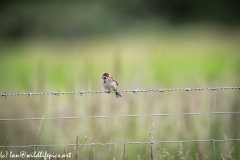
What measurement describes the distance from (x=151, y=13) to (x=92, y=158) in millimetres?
39990

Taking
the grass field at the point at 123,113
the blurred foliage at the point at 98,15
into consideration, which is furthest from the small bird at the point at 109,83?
the blurred foliage at the point at 98,15

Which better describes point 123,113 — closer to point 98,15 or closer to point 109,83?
point 109,83

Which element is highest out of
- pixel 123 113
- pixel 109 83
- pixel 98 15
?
pixel 98 15

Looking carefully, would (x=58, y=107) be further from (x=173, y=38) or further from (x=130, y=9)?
(x=130, y=9)

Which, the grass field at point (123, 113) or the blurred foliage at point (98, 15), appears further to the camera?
the blurred foliage at point (98, 15)

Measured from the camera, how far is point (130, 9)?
44.8 meters


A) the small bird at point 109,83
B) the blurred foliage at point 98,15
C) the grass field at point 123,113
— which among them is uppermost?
the blurred foliage at point 98,15

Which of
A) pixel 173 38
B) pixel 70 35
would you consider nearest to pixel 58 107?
pixel 173 38

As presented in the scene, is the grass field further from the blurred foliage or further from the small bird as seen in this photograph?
the blurred foliage

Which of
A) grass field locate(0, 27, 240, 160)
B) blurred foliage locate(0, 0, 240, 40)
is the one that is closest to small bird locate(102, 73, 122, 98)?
grass field locate(0, 27, 240, 160)

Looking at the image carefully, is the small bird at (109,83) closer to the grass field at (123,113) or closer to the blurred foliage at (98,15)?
the grass field at (123,113)

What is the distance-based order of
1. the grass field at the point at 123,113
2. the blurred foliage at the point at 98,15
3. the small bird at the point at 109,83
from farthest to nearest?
1. the blurred foliage at the point at 98,15
2. the small bird at the point at 109,83
3. the grass field at the point at 123,113

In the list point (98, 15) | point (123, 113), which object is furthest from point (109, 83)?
point (98, 15)

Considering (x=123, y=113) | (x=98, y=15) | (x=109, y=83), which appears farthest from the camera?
(x=98, y=15)
